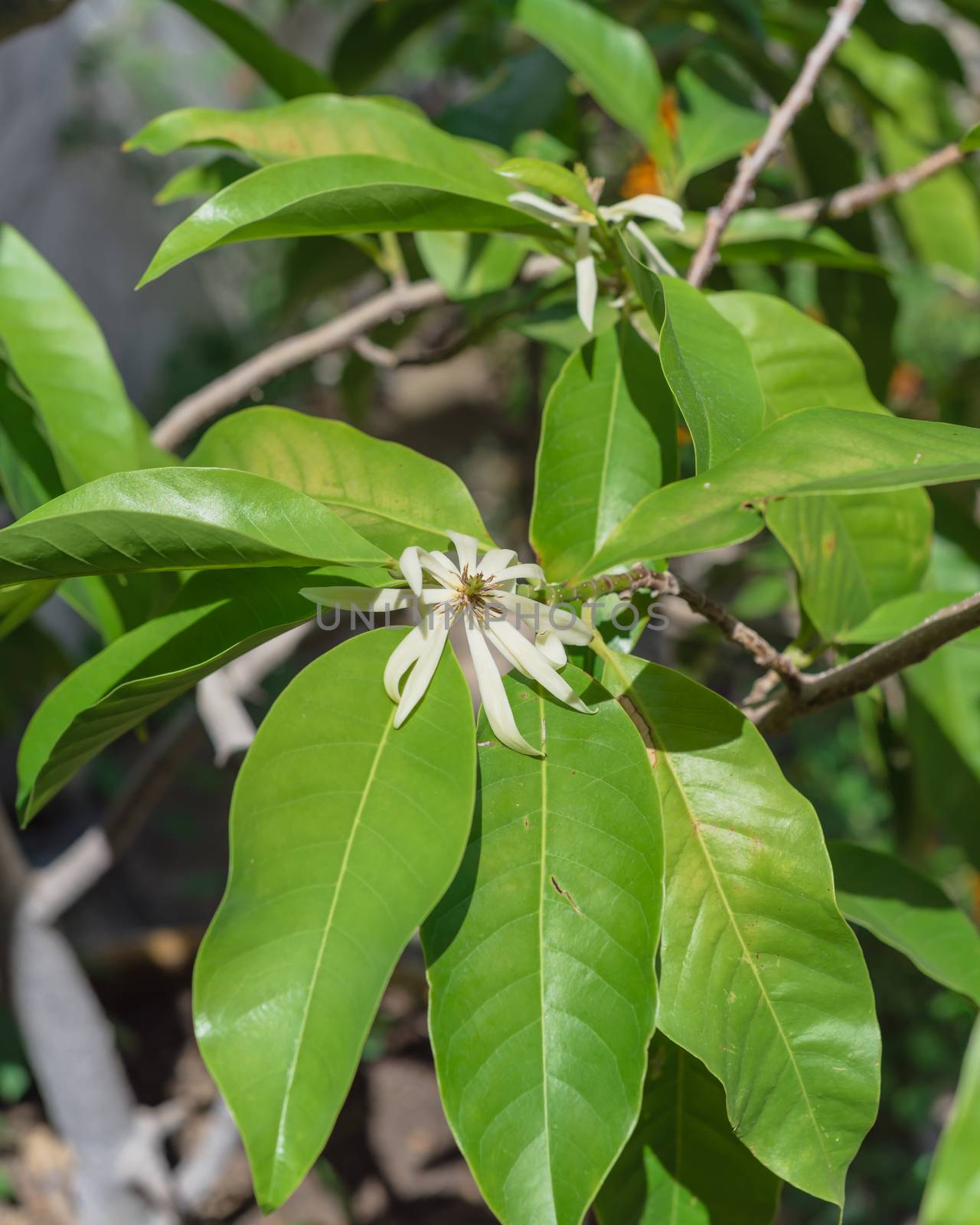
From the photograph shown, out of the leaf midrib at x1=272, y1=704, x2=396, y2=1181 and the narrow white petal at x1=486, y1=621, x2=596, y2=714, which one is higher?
the narrow white petal at x1=486, y1=621, x2=596, y2=714

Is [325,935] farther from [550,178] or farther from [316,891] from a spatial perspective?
[550,178]

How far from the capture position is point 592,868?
1.31ft

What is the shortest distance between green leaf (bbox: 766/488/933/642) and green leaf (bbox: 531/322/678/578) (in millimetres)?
104

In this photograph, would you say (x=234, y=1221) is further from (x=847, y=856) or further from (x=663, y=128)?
(x=663, y=128)

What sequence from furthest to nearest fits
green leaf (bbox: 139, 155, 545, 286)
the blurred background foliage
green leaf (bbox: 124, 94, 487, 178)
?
the blurred background foliage, green leaf (bbox: 124, 94, 487, 178), green leaf (bbox: 139, 155, 545, 286)

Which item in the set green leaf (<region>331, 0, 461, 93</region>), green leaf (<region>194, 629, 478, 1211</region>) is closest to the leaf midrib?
green leaf (<region>194, 629, 478, 1211</region>)

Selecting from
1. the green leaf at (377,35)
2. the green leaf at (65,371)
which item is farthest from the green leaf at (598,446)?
the green leaf at (377,35)

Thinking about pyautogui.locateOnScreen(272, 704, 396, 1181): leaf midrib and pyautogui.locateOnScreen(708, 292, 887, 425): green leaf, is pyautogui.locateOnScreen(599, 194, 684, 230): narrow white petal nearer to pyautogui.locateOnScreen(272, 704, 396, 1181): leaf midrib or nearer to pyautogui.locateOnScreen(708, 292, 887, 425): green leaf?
pyautogui.locateOnScreen(708, 292, 887, 425): green leaf

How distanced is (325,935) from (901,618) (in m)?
0.38

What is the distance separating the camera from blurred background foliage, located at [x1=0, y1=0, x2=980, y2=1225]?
2.64 feet

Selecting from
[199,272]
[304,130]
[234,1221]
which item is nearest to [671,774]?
[304,130]

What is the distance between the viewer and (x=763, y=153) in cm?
61

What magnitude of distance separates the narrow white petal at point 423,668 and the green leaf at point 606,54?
505 millimetres

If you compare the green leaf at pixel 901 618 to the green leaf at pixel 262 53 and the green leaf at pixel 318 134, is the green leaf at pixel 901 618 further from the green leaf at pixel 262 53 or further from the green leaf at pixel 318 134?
the green leaf at pixel 262 53
